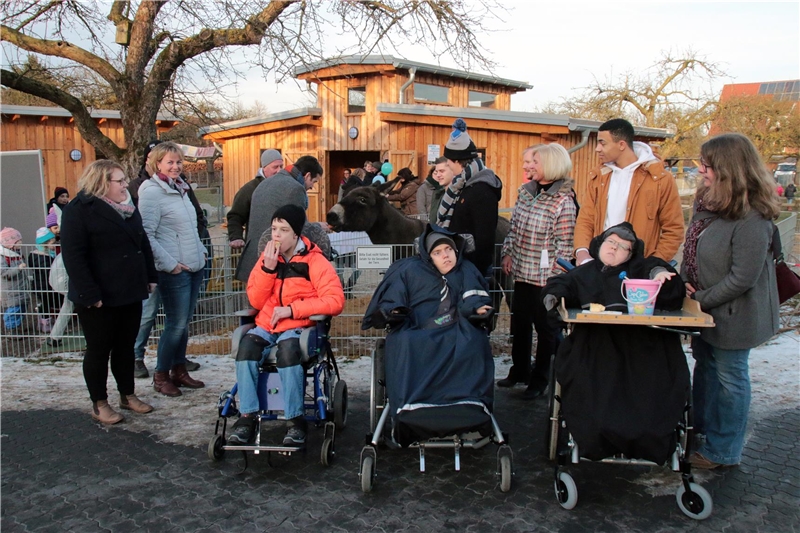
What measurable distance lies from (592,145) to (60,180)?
1359 centimetres

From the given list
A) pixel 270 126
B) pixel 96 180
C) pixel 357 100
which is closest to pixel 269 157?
pixel 96 180

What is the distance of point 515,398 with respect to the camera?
194 inches

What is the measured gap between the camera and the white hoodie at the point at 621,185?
3.98 m

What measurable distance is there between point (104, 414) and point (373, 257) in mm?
2526

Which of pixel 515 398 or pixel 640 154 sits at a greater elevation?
pixel 640 154

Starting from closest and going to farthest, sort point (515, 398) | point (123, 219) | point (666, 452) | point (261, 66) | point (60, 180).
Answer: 1. point (666, 452)
2. point (123, 219)
3. point (515, 398)
4. point (261, 66)
5. point (60, 180)

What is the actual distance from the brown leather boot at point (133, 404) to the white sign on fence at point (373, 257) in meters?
2.12

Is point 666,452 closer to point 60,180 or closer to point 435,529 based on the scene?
point 435,529

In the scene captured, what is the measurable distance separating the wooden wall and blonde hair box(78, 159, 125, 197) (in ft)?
40.0

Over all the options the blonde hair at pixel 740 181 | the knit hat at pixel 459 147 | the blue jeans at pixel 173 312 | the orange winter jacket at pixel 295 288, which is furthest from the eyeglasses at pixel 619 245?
the blue jeans at pixel 173 312

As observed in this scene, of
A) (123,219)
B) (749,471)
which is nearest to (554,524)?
(749,471)

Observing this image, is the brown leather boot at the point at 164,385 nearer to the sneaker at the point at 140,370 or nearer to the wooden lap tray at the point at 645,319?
the sneaker at the point at 140,370

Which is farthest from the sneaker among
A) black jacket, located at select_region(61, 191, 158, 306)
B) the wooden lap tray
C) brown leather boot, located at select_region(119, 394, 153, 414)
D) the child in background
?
the wooden lap tray

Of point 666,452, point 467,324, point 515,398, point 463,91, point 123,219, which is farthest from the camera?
point 463,91
